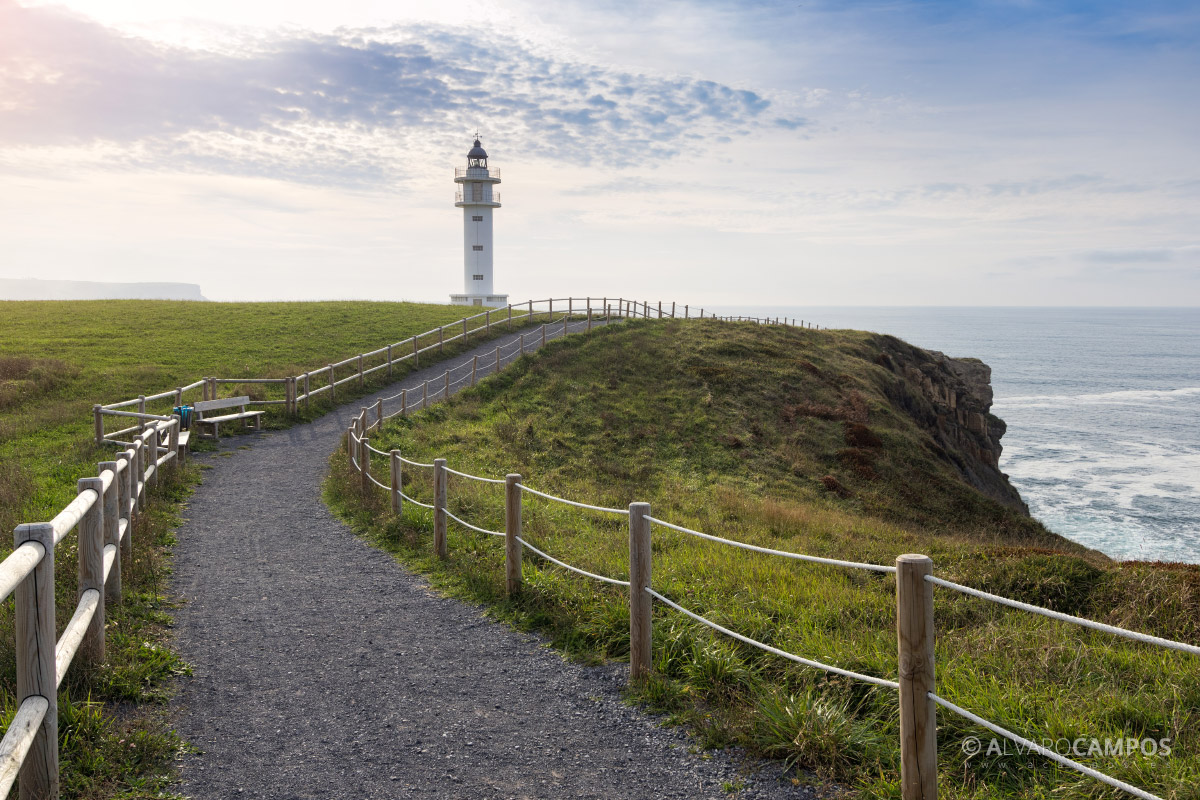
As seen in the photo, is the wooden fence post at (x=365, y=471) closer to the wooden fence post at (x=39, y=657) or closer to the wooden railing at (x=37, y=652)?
the wooden railing at (x=37, y=652)

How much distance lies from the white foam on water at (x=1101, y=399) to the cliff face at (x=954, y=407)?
32.0 meters

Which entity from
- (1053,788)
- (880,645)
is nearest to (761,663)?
(880,645)

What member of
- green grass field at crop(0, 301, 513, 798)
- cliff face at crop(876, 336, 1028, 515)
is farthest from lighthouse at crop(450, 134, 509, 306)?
cliff face at crop(876, 336, 1028, 515)

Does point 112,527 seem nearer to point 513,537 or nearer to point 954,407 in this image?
point 513,537

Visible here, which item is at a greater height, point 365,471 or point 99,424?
point 99,424

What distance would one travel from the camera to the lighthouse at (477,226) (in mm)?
59344

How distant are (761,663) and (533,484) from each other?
39.5 ft

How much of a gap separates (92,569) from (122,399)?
21.5 metres

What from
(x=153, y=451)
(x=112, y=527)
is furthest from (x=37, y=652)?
(x=153, y=451)

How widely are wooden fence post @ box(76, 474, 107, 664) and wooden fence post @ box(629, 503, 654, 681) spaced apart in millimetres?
3783

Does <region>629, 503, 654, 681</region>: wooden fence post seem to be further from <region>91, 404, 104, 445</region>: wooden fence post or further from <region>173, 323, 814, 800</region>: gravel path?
<region>91, 404, 104, 445</region>: wooden fence post

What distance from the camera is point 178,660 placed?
21.8 feet

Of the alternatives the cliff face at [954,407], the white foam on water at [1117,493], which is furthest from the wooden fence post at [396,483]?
the white foam on water at [1117,493]

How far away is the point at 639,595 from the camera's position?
621cm
